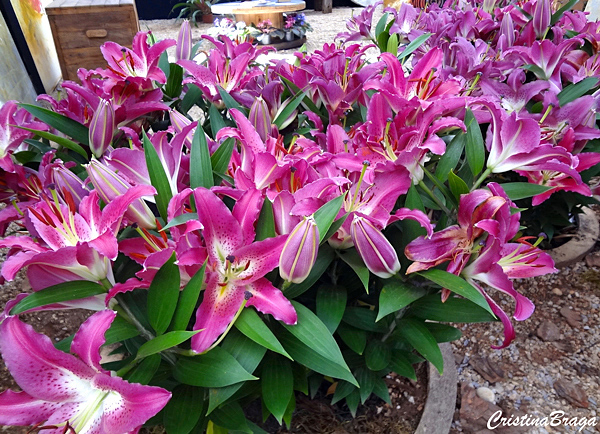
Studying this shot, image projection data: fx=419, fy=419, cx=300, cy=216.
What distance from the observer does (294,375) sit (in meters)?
0.78

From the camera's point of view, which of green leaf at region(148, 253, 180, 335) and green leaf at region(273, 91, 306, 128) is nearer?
green leaf at region(148, 253, 180, 335)

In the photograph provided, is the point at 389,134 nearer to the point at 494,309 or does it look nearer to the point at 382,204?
the point at 382,204

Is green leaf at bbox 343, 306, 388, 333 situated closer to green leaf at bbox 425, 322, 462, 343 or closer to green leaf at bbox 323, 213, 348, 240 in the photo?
green leaf at bbox 425, 322, 462, 343

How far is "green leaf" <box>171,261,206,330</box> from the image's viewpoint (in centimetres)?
53

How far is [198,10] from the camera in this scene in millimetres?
8289

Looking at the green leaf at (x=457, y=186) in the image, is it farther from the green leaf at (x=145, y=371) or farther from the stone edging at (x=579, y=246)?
the stone edging at (x=579, y=246)

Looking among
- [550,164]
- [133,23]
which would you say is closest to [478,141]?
[550,164]

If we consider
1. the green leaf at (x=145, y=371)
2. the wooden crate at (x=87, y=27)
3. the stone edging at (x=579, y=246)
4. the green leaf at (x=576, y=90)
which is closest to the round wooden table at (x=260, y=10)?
the wooden crate at (x=87, y=27)

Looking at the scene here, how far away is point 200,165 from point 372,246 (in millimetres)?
284

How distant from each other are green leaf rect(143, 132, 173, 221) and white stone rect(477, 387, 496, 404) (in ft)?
4.11

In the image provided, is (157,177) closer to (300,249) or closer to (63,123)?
(300,249)

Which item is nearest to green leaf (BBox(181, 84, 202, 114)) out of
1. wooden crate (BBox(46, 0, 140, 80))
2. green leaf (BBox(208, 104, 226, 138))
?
green leaf (BBox(208, 104, 226, 138))

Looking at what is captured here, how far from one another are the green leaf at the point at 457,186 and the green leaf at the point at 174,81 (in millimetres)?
737

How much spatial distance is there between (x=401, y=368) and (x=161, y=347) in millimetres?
541
